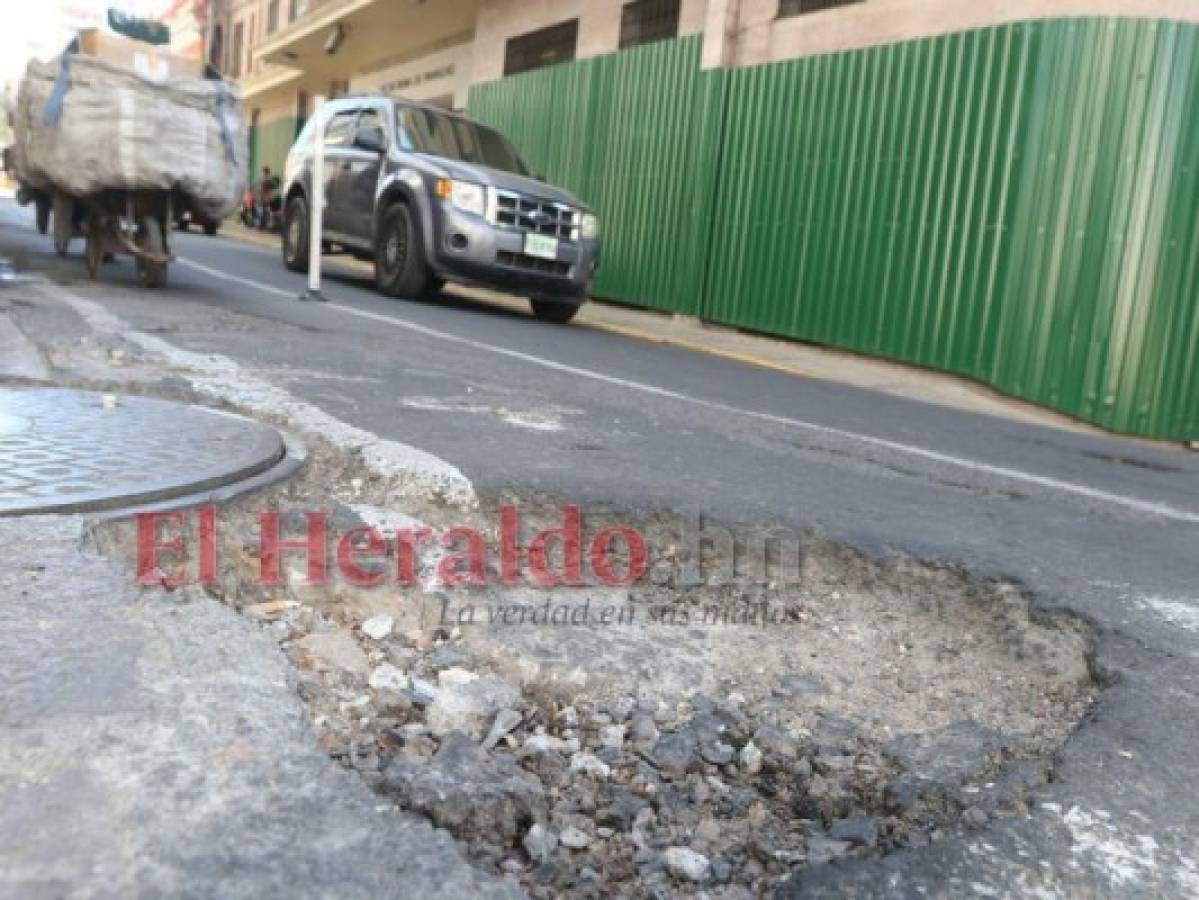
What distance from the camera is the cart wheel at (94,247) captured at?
780cm

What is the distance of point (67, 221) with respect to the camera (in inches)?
325

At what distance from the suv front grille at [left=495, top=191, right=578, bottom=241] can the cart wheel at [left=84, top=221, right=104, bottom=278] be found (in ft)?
10.5

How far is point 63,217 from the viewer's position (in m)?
8.27

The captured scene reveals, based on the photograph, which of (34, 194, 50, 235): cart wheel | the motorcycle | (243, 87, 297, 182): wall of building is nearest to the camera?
(34, 194, 50, 235): cart wheel

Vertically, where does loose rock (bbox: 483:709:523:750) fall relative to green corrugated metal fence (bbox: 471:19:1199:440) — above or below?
below

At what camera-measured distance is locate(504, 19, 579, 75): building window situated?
1531 cm

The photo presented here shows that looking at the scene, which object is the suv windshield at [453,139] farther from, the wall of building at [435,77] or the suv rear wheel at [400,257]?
the wall of building at [435,77]

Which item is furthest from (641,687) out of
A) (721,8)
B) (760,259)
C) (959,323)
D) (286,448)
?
(721,8)

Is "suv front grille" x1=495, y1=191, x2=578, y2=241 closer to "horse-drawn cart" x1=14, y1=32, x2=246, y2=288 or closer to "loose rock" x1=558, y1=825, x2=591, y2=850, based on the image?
"horse-drawn cart" x1=14, y1=32, x2=246, y2=288

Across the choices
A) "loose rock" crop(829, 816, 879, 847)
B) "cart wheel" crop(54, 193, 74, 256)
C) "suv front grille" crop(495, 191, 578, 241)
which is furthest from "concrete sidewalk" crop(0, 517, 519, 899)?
"suv front grille" crop(495, 191, 578, 241)

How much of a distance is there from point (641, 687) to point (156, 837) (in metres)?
0.95

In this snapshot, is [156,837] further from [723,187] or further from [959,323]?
[723,187]

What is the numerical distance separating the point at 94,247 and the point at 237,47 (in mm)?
33914

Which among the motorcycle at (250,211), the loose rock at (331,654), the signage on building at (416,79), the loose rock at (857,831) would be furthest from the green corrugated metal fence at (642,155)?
the motorcycle at (250,211)
